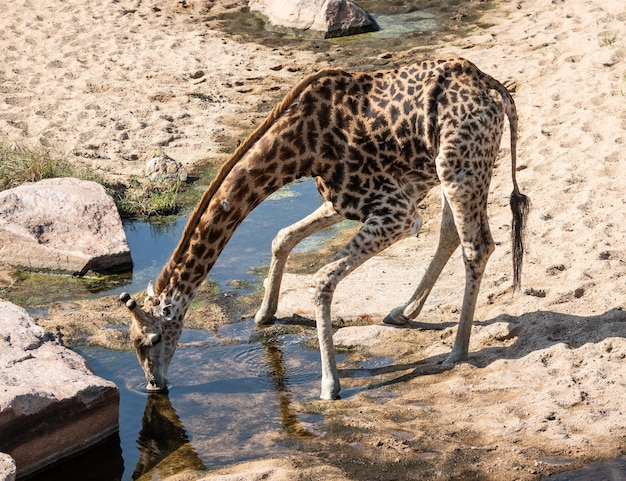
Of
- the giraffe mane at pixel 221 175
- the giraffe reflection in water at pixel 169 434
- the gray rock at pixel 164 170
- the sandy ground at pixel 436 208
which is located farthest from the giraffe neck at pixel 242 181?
the gray rock at pixel 164 170

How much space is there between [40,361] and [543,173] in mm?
5162

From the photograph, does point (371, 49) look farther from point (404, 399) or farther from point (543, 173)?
point (404, 399)

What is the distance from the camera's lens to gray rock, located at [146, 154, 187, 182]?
10750 mm

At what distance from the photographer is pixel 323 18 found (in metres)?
15.1

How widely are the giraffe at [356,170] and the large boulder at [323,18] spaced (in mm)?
8292

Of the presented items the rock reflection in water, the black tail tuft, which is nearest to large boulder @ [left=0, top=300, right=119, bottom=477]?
the rock reflection in water

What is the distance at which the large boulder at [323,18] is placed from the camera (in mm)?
15102

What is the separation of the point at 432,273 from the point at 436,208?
232cm

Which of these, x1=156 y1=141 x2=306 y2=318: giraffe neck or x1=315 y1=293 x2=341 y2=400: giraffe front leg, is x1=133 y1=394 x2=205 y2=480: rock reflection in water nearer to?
x1=156 y1=141 x2=306 y2=318: giraffe neck

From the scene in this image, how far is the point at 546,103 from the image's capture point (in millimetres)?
10727

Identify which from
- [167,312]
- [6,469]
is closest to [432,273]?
[167,312]

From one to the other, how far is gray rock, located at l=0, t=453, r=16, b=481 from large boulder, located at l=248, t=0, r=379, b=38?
10.8 m

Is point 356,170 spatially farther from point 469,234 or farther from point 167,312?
point 167,312

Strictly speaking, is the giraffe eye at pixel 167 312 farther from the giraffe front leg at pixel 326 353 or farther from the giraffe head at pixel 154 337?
the giraffe front leg at pixel 326 353
